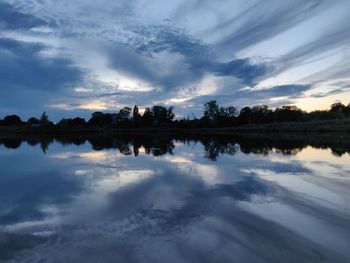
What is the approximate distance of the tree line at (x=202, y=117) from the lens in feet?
386

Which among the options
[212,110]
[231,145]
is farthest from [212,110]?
[231,145]

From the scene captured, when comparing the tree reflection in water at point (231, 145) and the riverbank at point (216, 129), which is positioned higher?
the riverbank at point (216, 129)

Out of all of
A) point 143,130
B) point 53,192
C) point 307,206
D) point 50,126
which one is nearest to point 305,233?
point 307,206

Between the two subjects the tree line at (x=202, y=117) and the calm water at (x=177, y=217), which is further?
the tree line at (x=202, y=117)

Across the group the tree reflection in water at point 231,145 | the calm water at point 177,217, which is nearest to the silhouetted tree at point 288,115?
the tree reflection in water at point 231,145

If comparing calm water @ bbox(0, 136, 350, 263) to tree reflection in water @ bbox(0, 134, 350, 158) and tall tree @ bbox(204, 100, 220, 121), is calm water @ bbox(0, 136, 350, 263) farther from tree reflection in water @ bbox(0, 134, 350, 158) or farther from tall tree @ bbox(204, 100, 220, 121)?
tall tree @ bbox(204, 100, 220, 121)

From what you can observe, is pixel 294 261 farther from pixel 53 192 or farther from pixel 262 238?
pixel 53 192

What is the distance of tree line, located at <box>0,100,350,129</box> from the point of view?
11756cm

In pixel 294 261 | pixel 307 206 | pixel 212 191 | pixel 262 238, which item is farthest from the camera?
pixel 212 191

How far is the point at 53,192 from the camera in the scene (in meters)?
11.7

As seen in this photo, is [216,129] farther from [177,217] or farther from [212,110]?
[177,217]

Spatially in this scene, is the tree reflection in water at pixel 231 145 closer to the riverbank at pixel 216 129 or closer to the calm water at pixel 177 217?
the calm water at pixel 177 217

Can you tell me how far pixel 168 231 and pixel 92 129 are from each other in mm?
115286

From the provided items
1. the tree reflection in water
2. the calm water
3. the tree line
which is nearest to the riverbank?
the tree line
